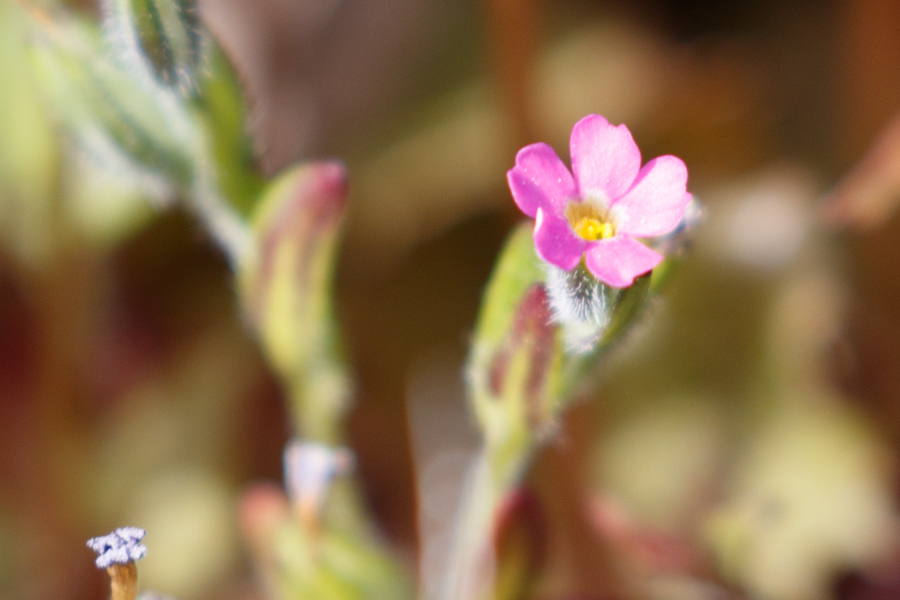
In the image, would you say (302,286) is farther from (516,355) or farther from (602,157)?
(602,157)

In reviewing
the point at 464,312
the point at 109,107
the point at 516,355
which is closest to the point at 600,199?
the point at 516,355

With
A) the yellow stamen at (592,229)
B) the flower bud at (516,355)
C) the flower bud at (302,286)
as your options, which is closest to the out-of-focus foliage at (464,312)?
the flower bud at (302,286)

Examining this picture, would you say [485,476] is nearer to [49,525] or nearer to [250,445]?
[250,445]

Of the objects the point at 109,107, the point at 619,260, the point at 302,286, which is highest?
the point at 109,107

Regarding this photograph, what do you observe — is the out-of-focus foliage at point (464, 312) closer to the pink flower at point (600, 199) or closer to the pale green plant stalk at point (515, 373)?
the pale green plant stalk at point (515, 373)

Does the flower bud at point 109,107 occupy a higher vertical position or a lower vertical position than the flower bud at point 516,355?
higher

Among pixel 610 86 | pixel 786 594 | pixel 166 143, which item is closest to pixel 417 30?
pixel 610 86

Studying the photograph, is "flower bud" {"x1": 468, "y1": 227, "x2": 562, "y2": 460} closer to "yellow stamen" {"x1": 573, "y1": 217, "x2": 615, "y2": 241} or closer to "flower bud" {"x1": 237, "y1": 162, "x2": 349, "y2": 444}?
"yellow stamen" {"x1": 573, "y1": 217, "x2": 615, "y2": 241}
